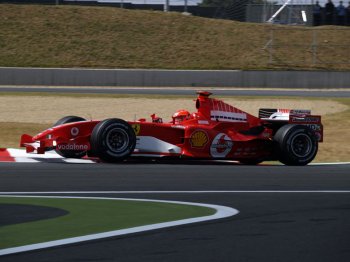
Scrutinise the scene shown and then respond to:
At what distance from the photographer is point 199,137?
13.2 m

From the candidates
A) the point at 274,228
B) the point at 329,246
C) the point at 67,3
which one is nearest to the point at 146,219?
the point at 274,228

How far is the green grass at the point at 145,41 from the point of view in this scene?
3960 centimetres

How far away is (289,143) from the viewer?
44.1 ft

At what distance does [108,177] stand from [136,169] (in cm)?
108

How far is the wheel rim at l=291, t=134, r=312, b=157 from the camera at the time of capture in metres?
13.5

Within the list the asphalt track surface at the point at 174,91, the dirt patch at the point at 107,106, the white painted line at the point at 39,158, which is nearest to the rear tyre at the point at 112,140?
the white painted line at the point at 39,158

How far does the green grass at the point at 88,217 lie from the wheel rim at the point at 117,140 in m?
3.67

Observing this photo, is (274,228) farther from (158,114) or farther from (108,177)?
(158,114)

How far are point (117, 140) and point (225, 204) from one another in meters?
4.01

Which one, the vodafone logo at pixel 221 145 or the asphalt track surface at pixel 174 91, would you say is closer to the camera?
the vodafone logo at pixel 221 145

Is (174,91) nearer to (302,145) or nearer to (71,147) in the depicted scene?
(302,145)

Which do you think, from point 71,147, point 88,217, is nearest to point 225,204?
point 88,217

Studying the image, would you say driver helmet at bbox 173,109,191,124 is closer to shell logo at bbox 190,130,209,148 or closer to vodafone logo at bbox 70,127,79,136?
shell logo at bbox 190,130,209,148

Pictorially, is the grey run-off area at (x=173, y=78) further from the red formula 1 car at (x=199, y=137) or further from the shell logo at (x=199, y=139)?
the shell logo at (x=199, y=139)
